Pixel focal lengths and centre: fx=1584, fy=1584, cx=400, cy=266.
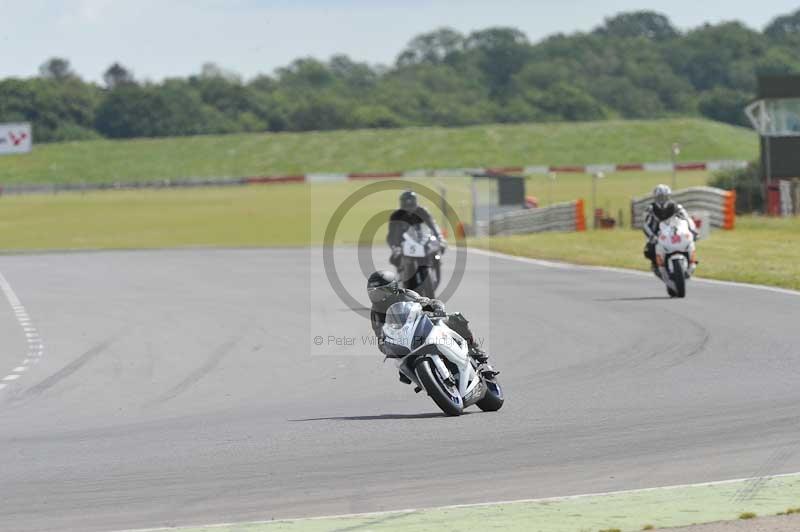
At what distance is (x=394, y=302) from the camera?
40.2 feet

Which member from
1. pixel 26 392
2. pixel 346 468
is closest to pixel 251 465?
pixel 346 468

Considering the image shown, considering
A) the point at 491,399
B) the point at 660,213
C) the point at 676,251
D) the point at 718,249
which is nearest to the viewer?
the point at 491,399

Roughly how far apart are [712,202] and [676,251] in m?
19.5

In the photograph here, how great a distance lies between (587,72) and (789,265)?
160154 mm

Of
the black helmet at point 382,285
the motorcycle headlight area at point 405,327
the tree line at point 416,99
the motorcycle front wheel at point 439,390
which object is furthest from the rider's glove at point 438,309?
the tree line at point 416,99

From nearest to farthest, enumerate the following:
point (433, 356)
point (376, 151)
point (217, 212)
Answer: point (433, 356)
point (217, 212)
point (376, 151)

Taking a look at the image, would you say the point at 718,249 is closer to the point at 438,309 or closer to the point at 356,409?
the point at 356,409

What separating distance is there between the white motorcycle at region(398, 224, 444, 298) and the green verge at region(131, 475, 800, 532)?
13201 millimetres

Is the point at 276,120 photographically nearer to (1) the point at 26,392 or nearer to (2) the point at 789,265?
(2) the point at 789,265


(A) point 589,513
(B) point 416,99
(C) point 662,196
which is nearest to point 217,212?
(C) point 662,196

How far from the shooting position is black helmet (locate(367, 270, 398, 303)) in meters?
12.2

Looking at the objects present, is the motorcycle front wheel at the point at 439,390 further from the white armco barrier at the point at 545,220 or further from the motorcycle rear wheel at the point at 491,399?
the white armco barrier at the point at 545,220

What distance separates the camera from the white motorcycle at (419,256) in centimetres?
2197

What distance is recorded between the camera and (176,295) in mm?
28297
